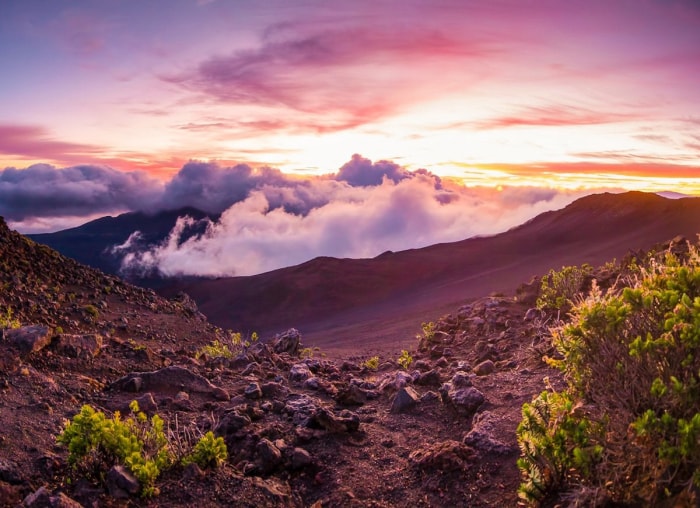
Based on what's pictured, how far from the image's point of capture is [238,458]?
4.54 m

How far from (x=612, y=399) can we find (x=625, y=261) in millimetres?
8945

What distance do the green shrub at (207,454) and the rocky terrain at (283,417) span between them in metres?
0.08

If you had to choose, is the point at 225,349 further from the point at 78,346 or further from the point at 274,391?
the point at 274,391

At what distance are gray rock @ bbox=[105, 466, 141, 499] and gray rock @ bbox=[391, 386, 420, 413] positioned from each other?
119 inches

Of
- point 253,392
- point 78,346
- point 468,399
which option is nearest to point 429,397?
point 468,399

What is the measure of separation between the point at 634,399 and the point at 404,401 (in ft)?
10.6

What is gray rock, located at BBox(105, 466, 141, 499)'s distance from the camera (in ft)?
11.8

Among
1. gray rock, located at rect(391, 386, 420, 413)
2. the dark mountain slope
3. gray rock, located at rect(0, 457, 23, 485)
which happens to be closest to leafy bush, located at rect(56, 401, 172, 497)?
gray rock, located at rect(0, 457, 23, 485)

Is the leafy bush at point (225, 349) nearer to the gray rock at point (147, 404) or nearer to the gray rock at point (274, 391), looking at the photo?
the gray rock at point (274, 391)

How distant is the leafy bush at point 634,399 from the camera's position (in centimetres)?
278

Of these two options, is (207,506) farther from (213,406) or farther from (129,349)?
(129,349)

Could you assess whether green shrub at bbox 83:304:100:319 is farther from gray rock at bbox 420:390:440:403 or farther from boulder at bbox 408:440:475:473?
boulder at bbox 408:440:475:473

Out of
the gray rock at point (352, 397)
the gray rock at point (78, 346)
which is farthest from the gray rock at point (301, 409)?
the gray rock at point (78, 346)

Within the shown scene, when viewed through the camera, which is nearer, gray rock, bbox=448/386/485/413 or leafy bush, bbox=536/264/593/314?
gray rock, bbox=448/386/485/413
